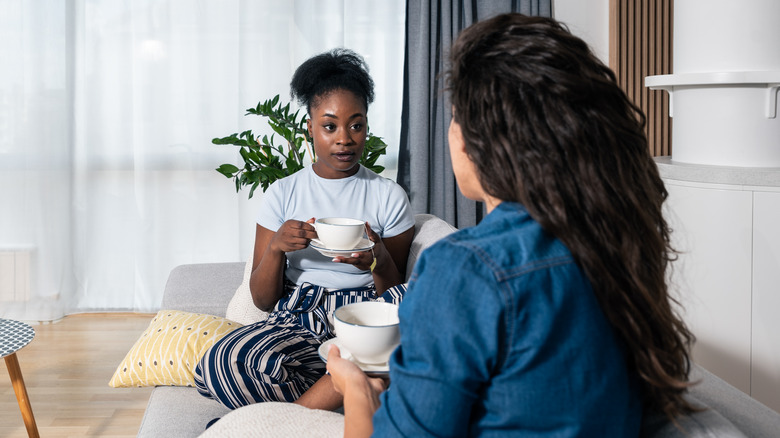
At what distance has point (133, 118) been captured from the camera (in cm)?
369

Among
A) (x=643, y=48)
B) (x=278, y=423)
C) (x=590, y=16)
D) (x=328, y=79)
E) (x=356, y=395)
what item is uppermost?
(x=590, y=16)

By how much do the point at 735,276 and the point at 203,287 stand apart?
1724 millimetres

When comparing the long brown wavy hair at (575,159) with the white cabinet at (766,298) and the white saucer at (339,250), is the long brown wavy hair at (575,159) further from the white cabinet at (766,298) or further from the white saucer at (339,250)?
the white cabinet at (766,298)

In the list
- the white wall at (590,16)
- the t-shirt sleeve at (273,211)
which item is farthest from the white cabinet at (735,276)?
the white wall at (590,16)

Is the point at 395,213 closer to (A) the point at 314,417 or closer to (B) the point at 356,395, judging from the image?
(A) the point at 314,417

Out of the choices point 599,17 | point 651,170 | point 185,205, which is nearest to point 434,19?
point 599,17

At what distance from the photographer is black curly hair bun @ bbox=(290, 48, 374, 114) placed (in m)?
2.07

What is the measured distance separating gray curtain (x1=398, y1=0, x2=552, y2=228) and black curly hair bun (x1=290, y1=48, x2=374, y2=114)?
1.37m

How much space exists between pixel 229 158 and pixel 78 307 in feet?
3.80

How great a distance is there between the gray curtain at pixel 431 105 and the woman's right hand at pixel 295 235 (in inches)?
71.9

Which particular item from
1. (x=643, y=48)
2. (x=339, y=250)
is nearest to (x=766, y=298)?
(x=339, y=250)

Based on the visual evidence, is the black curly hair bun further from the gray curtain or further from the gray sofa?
the gray curtain

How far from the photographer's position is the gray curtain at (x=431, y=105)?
3.52 m

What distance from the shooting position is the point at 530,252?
0.76 meters
